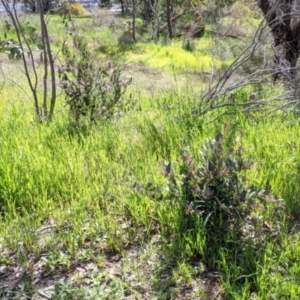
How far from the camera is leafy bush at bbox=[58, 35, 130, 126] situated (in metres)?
3.40

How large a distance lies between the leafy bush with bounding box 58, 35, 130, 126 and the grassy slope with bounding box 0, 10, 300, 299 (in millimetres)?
221

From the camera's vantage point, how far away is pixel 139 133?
3141 mm

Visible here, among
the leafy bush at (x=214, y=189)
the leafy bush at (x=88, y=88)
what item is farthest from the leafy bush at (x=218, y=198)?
the leafy bush at (x=88, y=88)

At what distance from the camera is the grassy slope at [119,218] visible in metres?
1.67

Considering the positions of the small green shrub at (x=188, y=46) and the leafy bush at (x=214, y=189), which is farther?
the small green shrub at (x=188, y=46)

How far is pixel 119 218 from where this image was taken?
210 centimetres

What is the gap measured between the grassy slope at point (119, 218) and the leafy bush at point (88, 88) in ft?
0.72

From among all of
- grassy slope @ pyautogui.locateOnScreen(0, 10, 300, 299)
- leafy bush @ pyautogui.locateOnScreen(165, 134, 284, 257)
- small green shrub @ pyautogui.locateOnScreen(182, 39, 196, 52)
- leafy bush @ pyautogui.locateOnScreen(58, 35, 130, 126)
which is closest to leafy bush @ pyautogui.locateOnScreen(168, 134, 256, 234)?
leafy bush @ pyautogui.locateOnScreen(165, 134, 284, 257)

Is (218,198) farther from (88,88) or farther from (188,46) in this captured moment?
(188,46)

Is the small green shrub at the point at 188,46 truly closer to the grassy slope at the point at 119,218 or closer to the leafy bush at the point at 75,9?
the leafy bush at the point at 75,9

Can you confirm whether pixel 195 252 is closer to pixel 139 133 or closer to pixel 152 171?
pixel 152 171

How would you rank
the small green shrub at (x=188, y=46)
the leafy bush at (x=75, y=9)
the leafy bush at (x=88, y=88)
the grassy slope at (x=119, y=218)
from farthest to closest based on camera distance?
the small green shrub at (x=188, y=46) < the leafy bush at (x=75, y=9) < the leafy bush at (x=88, y=88) < the grassy slope at (x=119, y=218)

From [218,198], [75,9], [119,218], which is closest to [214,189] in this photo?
[218,198]

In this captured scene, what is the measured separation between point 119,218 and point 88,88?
1.66 metres
